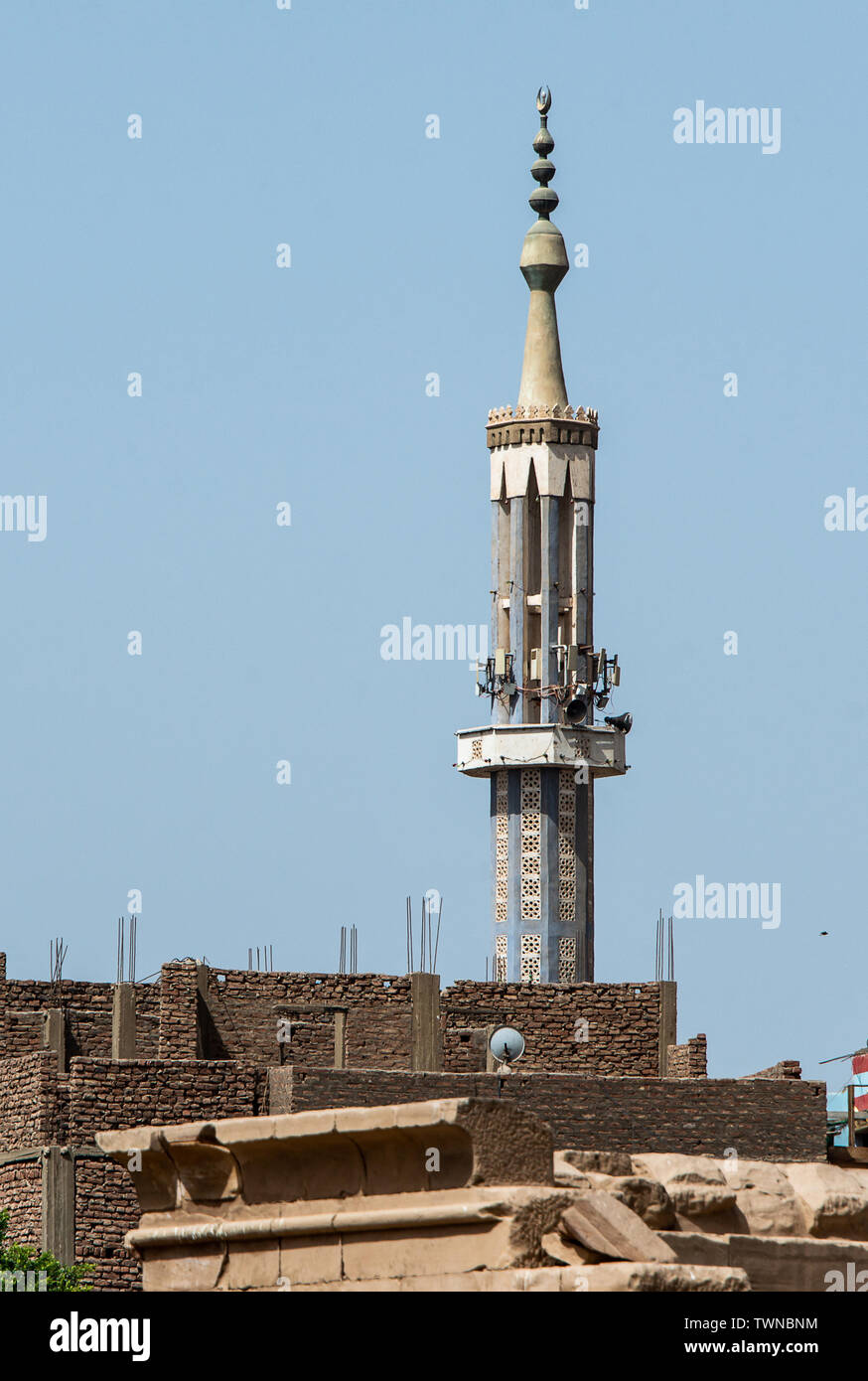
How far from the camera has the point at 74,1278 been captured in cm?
2323

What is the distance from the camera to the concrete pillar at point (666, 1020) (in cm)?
3048

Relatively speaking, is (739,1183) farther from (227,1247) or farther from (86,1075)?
(86,1075)

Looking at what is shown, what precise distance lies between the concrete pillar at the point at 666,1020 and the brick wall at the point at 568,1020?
0.06m

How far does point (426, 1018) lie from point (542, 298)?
24634 mm

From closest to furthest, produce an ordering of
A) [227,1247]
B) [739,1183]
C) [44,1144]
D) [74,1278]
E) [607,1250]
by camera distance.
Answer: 1. [607,1250]
2. [227,1247]
3. [739,1183]
4. [74,1278]
5. [44,1144]

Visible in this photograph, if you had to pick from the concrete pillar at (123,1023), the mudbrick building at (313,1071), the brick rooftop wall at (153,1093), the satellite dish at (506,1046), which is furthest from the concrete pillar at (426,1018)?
the brick rooftop wall at (153,1093)

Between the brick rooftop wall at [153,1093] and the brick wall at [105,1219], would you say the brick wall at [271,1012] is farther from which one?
the brick wall at [105,1219]

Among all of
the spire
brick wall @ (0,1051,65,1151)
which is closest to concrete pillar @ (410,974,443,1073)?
brick wall @ (0,1051,65,1151)

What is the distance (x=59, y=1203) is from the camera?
2525 centimetres

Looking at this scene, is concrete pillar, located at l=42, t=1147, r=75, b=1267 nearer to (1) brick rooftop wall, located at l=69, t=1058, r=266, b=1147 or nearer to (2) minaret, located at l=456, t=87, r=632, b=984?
(1) brick rooftop wall, located at l=69, t=1058, r=266, b=1147

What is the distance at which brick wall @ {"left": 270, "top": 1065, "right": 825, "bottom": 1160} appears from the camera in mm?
25438
